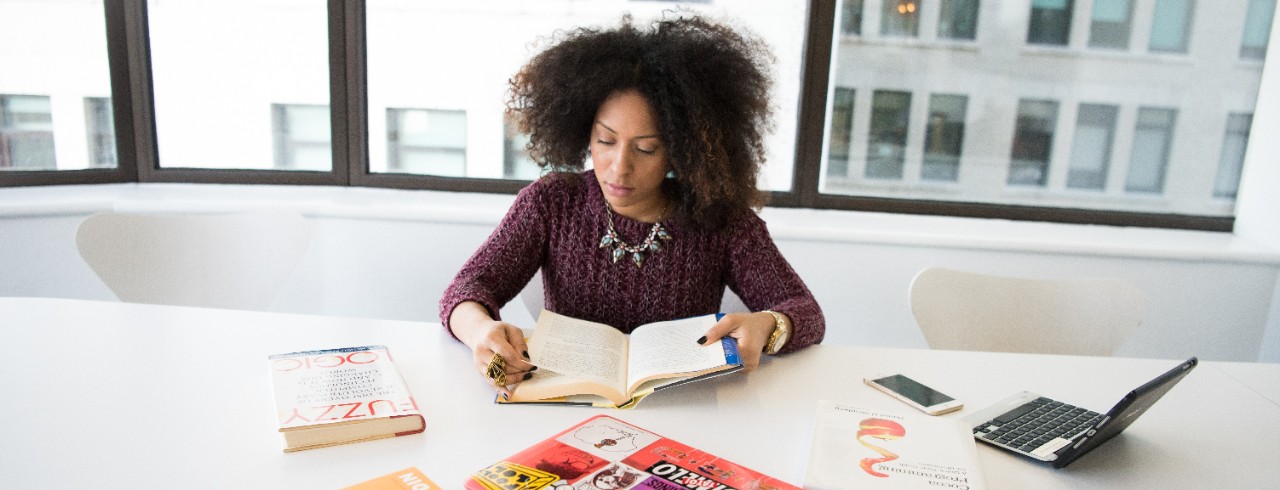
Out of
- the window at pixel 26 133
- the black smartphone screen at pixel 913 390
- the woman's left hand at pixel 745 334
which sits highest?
the window at pixel 26 133

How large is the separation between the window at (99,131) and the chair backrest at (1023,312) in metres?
2.49

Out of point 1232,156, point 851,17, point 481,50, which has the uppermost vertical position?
point 851,17

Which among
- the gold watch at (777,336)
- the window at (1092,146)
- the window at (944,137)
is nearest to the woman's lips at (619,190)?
the gold watch at (777,336)

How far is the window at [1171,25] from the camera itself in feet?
8.44

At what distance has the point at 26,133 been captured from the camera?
2.45 metres

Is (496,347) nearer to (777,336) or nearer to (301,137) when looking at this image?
(777,336)

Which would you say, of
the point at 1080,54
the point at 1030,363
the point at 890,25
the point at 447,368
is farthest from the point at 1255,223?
the point at 447,368

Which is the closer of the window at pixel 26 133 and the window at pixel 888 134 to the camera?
the window at pixel 26 133

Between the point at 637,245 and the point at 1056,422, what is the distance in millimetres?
754

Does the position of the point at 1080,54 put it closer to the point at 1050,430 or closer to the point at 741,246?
the point at 741,246

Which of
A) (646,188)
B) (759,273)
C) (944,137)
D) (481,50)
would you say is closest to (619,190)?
(646,188)

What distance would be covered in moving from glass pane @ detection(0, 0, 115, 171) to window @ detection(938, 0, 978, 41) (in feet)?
8.72

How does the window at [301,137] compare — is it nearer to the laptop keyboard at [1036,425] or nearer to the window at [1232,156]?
the laptop keyboard at [1036,425]

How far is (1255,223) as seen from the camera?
2529 millimetres
